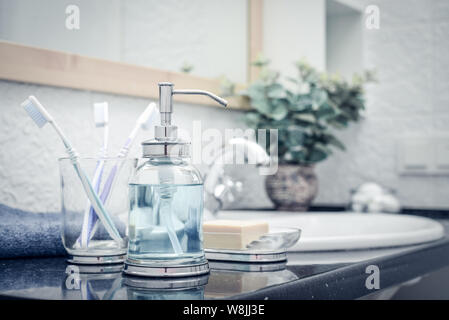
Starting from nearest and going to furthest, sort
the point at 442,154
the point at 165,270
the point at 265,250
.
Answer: the point at 165,270 < the point at 265,250 < the point at 442,154

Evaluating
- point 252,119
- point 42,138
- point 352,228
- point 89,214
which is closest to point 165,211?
point 89,214

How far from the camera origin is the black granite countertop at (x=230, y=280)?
0.44m

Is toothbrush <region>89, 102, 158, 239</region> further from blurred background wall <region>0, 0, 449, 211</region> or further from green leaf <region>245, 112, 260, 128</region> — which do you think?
green leaf <region>245, 112, 260, 128</region>

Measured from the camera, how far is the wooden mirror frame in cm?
78

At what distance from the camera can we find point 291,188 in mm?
1209

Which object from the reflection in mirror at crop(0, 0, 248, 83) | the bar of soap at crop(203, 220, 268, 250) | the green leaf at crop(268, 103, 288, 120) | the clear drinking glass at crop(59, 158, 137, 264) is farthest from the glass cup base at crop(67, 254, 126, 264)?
the green leaf at crop(268, 103, 288, 120)

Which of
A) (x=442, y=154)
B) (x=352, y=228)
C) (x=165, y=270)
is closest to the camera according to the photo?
(x=165, y=270)

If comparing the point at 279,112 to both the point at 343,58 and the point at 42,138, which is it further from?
the point at 42,138

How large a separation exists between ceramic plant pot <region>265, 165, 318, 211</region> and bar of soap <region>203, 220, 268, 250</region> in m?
0.58

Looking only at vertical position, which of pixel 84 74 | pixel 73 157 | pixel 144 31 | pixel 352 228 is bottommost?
pixel 352 228

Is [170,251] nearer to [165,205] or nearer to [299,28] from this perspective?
[165,205]

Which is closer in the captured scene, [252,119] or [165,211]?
[165,211]

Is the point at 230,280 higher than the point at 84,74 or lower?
lower

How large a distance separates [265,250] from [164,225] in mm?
145
